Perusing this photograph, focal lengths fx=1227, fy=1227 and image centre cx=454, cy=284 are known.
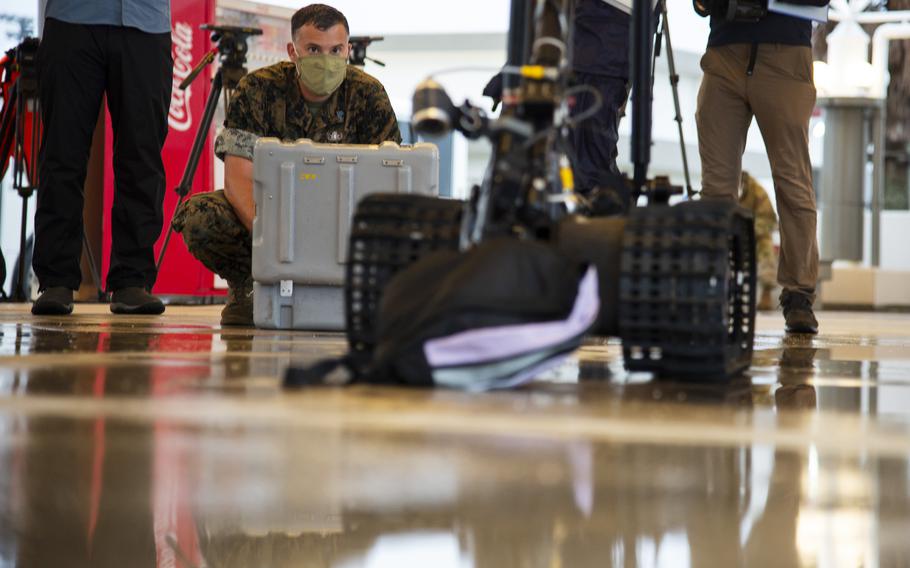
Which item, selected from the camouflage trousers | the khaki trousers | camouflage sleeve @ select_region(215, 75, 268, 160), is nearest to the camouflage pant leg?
camouflage sleeve @ select_region(215, 75, 268, 160)

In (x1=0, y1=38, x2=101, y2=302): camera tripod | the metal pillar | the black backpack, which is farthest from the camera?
the metal pillar

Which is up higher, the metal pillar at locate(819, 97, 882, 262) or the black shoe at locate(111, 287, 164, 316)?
the metal pillar at locate(819, 97, 882, 262)

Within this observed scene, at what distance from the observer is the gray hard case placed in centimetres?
298

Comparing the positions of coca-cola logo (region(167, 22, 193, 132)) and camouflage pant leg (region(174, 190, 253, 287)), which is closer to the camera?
camouflage pant leg (region(174, 190, 253, 287))

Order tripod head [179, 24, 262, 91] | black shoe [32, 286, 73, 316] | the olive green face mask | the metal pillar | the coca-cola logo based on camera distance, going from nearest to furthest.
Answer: the olive green face mask, black shoe [32, 286, 73, 316], tripod head [179, 24, 262, 91], the coca-cola logo, the metal pillar

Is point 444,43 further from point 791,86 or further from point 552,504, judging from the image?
point 552,504

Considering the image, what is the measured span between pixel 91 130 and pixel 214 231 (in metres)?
0.71

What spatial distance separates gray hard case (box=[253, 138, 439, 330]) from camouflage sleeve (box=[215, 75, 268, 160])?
0.23 meters

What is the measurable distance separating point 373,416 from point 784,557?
1.47 ft

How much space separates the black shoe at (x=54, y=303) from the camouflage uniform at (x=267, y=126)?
1.60 ft

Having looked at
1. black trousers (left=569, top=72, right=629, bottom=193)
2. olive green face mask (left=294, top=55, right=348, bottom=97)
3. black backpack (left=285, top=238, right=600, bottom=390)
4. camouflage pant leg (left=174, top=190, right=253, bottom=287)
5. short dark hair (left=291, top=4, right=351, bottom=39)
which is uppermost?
short dark hair (left=291, top=4, right=351, bottom=39)

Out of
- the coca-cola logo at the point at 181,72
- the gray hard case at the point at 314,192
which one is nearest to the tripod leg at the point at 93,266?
the coca-cola logo at the point at 181,72

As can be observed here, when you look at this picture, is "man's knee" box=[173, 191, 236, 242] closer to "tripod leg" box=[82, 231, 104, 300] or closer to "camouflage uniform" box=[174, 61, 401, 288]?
"camouflage uniform" box=[174, 61, 401, 288]

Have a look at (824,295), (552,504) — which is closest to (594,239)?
(552,504)
